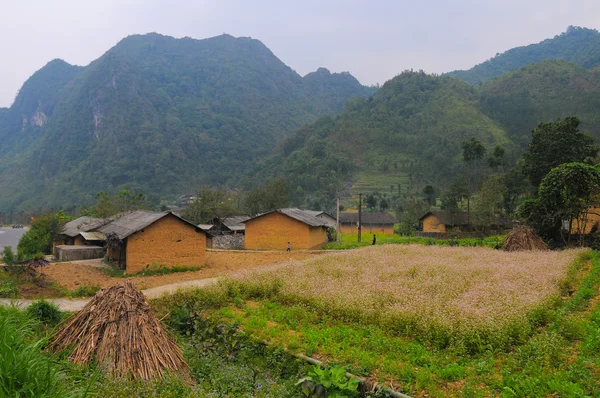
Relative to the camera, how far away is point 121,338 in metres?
6.66

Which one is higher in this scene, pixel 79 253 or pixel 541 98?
pixel 541 98

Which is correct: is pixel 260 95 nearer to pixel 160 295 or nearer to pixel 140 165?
pixel 140 165

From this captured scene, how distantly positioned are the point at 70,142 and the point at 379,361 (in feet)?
465

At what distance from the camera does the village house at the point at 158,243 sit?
63.1 ft

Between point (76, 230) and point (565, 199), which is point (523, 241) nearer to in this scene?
point (565, 199)

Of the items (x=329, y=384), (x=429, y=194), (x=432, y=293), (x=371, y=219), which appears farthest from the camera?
(x=429, y=194)

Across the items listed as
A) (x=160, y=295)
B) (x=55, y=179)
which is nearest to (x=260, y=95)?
(x=55, y=179)

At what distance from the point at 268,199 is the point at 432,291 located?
4498 centimetres

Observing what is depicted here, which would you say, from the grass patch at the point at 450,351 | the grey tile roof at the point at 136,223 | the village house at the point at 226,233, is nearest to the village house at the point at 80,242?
the grey tile roof at the point at 136,223

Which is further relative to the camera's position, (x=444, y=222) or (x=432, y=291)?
(x=444, y=222)

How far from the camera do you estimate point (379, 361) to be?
23.4 ft

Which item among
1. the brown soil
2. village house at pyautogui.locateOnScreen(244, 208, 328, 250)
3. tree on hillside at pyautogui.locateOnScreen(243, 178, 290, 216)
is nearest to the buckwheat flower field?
the brown soil

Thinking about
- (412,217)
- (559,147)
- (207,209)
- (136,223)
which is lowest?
(412,217)

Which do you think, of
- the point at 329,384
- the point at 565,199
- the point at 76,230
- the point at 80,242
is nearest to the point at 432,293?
the point at 329,384
